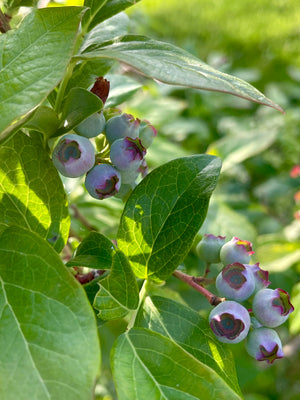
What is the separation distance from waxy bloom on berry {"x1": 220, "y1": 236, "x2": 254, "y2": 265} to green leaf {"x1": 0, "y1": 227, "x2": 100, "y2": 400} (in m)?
0.21

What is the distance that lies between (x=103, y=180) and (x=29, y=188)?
0.07 metres

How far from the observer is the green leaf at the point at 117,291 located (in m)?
0.48

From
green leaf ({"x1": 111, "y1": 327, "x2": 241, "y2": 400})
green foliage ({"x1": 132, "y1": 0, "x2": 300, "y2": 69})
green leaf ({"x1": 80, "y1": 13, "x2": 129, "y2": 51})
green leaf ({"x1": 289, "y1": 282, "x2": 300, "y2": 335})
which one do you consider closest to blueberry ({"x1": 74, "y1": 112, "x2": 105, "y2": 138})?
green leaf ({"x1": 80, "y1": 13, "x2": 129, "y2": 51})

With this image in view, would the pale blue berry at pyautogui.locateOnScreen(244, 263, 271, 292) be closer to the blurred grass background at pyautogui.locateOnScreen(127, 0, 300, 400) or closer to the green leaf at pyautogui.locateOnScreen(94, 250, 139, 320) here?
the green leaf at pyautogui.locateOnScreen(94, 250, 139, 320)

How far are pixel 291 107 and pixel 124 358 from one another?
1.80 meters

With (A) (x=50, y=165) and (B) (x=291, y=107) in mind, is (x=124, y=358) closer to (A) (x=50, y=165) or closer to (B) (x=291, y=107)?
(A) (x=50, y=165)

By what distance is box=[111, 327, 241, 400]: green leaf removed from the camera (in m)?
0.43

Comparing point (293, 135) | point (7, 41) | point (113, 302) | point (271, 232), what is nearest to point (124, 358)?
point (113, 302)

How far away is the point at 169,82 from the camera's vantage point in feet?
1.27

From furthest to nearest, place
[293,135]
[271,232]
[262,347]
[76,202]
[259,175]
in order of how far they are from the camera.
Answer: [259,175] → [293,135] → [271,232] → [76,202] → [262,347]

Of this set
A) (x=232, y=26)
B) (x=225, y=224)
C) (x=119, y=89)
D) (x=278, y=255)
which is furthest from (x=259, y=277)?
(x=232, y=26)

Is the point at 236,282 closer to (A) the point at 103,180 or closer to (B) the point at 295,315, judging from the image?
(A) the point at 103,180

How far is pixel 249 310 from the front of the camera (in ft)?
1.72

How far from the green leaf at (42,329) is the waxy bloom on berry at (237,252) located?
0.21 m
